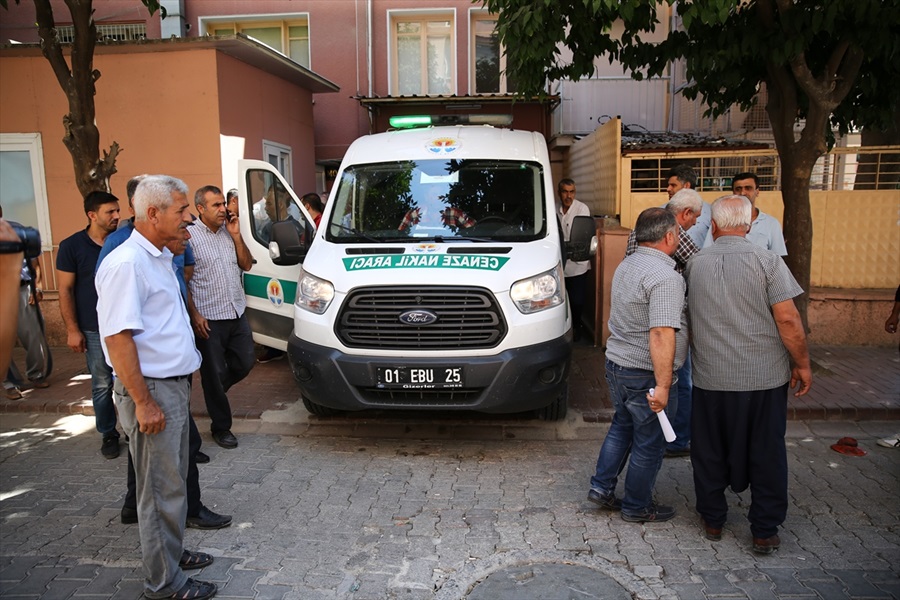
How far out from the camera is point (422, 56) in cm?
1402

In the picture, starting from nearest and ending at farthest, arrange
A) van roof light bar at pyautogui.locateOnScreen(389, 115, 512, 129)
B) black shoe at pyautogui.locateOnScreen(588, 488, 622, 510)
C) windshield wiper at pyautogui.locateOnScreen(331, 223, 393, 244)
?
black shoe at pyautogui.locateOnScreen(588, 488, 622, 510) → windshield wiper at pyautogui.locateOnScreen(331, 223, 393, 244) → van roof light bar at pyautogui.locateOnScreen(389, 115, 512, 129)

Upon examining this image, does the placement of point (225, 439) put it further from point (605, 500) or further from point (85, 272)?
point (605, 500)

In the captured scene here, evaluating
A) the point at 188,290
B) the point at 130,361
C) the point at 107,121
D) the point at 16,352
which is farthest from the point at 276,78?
the point at 130,361

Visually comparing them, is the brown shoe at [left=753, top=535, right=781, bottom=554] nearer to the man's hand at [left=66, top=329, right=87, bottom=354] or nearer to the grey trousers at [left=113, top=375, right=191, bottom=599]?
the grey trousers at [left=113, top=375, right=191, bottom=599]

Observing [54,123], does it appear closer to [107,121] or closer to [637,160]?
[107,121]

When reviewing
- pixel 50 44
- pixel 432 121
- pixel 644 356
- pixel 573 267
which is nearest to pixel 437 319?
pixel 644 356

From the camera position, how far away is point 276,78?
10703mm

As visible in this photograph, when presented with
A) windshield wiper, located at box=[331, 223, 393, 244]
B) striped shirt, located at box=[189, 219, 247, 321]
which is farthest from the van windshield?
striped shirt, located at box=[189, 219, 247, 321]

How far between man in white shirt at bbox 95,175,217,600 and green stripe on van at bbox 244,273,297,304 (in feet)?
10.2

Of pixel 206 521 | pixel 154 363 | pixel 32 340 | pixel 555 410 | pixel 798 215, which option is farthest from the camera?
pixel 32 340

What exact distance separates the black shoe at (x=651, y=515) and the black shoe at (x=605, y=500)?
5.1 inches

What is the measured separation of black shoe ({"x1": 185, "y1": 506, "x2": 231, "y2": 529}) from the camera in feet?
13.2

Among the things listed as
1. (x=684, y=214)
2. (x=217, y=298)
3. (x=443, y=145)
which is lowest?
(x=217, y=298)

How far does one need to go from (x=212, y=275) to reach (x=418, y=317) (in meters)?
1.61
